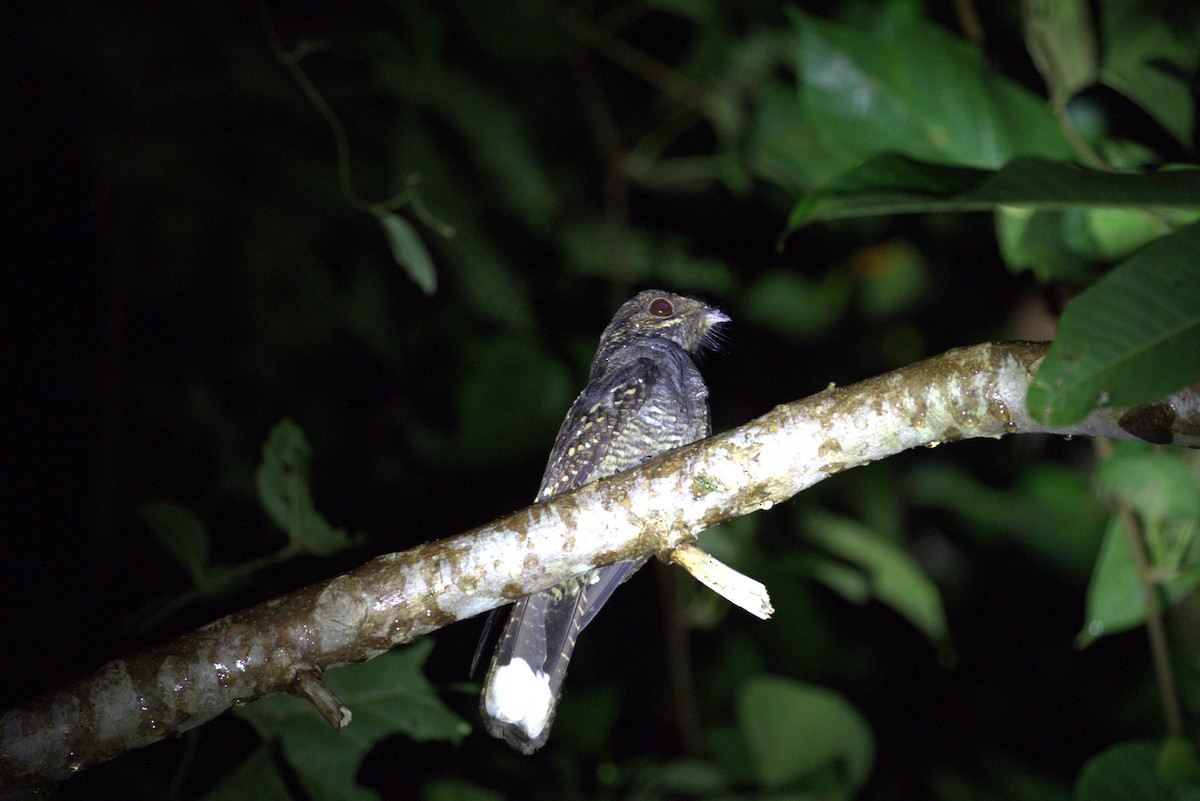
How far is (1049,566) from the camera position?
528 centimetres

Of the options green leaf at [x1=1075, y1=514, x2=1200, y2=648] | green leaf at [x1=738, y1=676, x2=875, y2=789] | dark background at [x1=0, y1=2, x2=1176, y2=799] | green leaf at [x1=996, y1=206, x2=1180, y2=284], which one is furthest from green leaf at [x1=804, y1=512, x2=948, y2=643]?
green leaf at [x1=996, y1=206, x2=1180, y2=284]

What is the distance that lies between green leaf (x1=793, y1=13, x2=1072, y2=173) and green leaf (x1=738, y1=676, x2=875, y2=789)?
213 centimetres

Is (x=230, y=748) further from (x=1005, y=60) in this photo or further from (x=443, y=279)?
(x=1005, y=60)

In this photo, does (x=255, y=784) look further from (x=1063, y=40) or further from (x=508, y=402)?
(x=1063, y=40)

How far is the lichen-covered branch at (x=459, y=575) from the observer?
1840mm

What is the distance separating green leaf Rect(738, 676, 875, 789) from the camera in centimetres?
357

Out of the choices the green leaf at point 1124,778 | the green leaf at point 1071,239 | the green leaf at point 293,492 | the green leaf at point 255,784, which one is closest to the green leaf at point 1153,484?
the green leaf at point 1071,239

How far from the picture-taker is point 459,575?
1929 millimetres

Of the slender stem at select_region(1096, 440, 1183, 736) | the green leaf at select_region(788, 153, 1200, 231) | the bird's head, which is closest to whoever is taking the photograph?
the green leaf at select_region(788, 153, 1200, 231)

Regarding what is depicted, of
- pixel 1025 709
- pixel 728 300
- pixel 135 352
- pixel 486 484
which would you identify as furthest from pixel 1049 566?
pixel 135 352

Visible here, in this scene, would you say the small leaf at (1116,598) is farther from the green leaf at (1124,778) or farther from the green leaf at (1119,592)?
the green leaf at (1124,778)

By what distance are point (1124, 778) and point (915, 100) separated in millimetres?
2174

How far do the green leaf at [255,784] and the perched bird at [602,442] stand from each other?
605 millimetres

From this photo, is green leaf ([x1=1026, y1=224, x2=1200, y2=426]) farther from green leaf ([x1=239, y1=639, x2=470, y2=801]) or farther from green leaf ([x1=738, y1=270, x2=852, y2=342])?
green leaf ([x1=738, y1=270, x2=852, y2=342])
